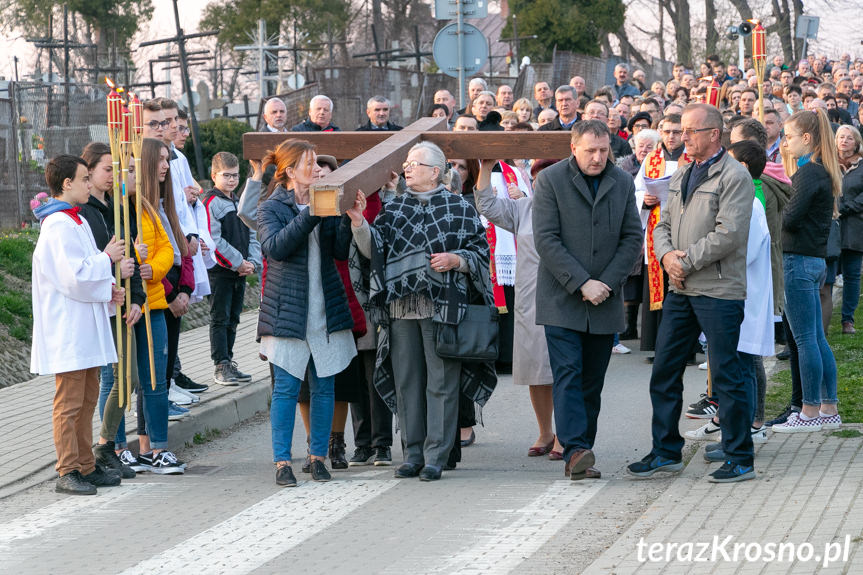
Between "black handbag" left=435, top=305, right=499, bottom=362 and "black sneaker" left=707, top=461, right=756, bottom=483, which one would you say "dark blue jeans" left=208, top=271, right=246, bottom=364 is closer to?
"black handbag" left=435, top=305, right=499, bottom=362

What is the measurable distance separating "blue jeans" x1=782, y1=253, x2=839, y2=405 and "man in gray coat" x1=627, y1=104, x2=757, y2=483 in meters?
1.10

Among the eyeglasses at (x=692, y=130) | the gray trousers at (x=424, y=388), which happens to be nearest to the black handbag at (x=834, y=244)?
the eyeglasses at (x=692, y=130)

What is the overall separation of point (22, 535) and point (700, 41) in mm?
44470

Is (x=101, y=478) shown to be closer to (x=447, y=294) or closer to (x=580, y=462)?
(x=447, y=294)

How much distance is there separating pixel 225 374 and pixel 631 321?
421 cm

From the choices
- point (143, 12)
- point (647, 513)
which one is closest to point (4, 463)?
point (647, 513)

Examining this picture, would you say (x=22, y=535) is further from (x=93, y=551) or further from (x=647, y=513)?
(x=647, y=513)

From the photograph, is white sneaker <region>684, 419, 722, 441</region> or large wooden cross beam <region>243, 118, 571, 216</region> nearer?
large wooden cross beam <region>243, 118, 571, 216</region>

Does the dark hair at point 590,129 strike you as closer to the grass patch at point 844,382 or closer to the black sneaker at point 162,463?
the grass patch at point 844,382

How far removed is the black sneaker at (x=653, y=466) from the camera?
7133mm

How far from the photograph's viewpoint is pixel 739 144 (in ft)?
24.5

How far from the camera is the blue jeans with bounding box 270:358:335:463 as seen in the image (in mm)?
7180

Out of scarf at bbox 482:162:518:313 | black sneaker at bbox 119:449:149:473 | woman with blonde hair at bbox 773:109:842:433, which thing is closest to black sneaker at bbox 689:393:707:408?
woman with blonde hair at bbox 773:109:842:433

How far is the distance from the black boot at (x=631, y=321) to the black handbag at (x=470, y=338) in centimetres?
507
